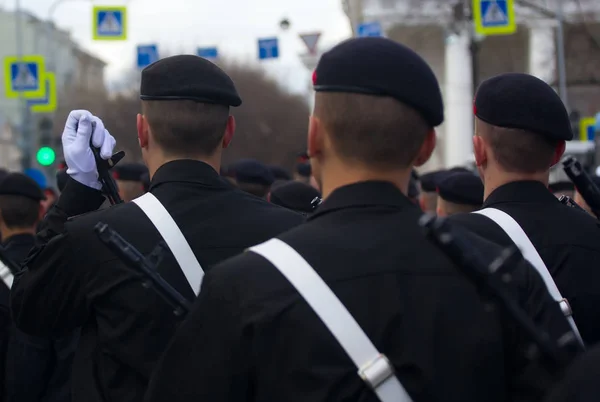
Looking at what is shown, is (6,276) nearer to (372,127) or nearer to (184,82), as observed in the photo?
(184,82)

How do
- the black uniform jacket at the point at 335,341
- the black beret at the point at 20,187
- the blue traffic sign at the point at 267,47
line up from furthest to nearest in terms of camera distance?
1. the blue traffic sign at the point at 267,47
2. the black beret at the point at 20,187
3. the black uniform jacket at the point at 335,341

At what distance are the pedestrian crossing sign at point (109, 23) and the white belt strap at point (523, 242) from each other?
18324mm

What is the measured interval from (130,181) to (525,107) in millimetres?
4068

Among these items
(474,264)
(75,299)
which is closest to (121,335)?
(75,299)

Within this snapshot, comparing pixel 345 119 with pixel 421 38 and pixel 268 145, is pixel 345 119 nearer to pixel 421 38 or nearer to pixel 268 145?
pixel 421 38

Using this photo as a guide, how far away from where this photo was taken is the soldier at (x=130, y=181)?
679cm

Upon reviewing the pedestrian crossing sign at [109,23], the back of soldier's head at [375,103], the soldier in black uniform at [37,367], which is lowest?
the soldier in black uniform at [37,367]

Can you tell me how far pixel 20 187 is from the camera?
5.52 metres

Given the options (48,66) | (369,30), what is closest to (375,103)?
(369,30)

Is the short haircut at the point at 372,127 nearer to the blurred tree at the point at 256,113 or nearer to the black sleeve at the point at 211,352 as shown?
the black sleeve at the point at 211,352

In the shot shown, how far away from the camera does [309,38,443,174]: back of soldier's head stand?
2111 mm

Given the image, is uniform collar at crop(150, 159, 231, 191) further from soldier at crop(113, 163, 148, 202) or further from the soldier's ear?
soldier at crop(113, 163, 148, 202)

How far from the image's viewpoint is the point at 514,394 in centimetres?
208

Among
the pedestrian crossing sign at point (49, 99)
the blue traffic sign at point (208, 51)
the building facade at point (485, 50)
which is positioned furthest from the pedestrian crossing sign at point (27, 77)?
the building facade at point (485, 50)
